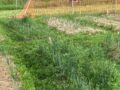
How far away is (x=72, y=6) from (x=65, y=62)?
12909 millimetres

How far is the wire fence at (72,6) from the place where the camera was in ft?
67.8

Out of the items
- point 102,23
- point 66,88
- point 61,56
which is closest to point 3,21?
point 102,23

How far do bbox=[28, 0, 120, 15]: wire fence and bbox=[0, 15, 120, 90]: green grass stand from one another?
6732 mm

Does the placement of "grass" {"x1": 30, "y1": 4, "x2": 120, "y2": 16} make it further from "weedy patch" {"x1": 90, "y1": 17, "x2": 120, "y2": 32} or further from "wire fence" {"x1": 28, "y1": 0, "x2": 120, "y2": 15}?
"weedy patch" {"x1": 90, "y1": 17, "x2": 120, "y2": 32}

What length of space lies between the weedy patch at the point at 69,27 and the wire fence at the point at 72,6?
3.63 m

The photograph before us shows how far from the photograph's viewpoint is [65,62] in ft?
29.3

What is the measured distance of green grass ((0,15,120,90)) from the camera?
8.16m

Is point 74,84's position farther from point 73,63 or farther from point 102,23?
point 102,23

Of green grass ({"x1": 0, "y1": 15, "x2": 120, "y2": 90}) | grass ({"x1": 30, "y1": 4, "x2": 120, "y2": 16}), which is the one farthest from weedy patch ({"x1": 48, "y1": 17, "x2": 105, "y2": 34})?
grass ({"x1": 30, "y1": 4, "x2": 120, "y2": 16})

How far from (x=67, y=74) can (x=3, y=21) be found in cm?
1000

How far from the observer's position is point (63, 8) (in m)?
21.4

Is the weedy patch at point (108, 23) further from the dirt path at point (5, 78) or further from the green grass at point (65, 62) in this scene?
the dirt path at point (5, 78)

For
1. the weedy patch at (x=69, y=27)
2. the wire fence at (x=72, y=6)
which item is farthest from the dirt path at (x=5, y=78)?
the wire fence at (x=72, y=6)

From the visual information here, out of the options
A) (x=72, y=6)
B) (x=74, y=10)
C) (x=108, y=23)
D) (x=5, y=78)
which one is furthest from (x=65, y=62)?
(x=72, y=6)
